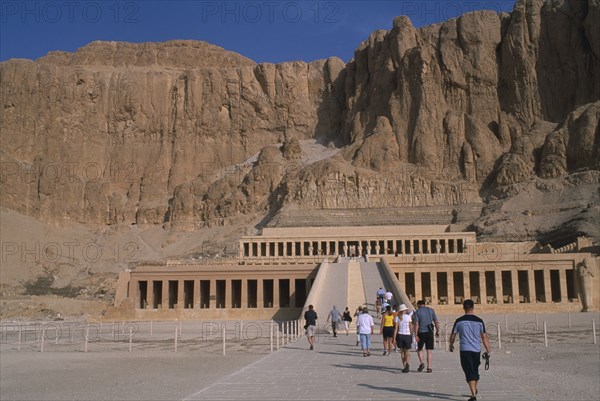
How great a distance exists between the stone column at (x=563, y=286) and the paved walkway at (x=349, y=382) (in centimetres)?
3228

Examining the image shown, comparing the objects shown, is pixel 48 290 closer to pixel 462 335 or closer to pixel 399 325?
pixel 399 325

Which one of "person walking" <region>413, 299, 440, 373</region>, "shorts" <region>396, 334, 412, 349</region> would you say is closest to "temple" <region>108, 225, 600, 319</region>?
"shorts" <region>396, 334, 412, 349</region>

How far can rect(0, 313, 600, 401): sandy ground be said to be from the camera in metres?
16.0

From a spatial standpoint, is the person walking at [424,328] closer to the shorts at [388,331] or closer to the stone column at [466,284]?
the shorts at [388,331]

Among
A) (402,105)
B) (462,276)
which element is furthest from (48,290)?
(402,105)

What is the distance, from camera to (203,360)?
2231cm

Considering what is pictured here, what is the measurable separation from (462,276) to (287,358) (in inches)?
1414

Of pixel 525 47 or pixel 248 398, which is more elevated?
pixel 525 47

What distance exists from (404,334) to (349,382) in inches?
133

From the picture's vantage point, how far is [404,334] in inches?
699

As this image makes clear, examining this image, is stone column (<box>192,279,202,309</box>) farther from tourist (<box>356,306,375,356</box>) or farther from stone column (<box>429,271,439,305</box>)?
tourist (<box>356,306,375,356</box>)

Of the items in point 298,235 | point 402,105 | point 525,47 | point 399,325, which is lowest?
point 399,325

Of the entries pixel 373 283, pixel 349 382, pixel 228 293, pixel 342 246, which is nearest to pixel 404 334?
pixel 349 382

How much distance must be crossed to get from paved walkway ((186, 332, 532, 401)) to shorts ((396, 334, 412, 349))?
22.0 inches
